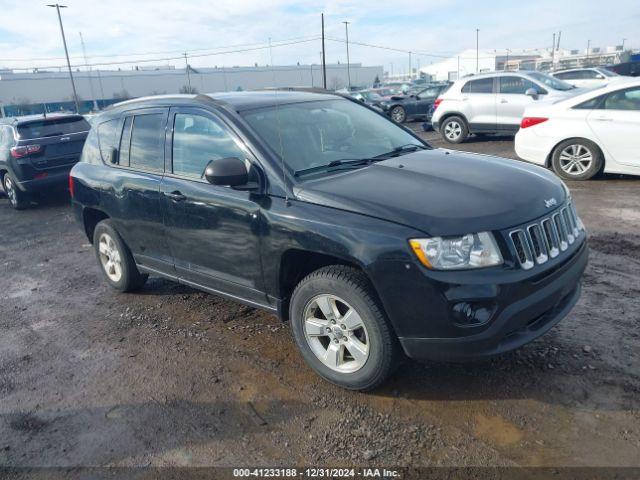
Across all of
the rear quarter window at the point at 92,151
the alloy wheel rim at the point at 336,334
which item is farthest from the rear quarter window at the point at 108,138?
the alloy wheel rim at the point at 336,334

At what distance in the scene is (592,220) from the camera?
21.1 feet

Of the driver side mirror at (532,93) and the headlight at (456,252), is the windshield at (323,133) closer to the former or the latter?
the headlight at (456,252)

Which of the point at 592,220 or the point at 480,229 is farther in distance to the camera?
the point at 592,220

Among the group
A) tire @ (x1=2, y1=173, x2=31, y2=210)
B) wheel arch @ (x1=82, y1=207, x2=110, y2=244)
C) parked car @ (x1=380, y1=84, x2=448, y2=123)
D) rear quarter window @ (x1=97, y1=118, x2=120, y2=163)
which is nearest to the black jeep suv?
rear quarter window @ (x1=97, y1=118, x2=120, y2=163)

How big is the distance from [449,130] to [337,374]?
11509mm

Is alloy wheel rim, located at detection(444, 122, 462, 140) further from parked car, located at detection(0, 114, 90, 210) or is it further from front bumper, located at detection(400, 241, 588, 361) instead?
front bumper, located at detection(400, 241, 588, 361)

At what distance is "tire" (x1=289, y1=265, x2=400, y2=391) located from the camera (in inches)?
119

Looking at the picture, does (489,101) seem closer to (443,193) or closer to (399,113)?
(399,113)

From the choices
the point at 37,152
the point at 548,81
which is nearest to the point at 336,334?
the point at 37,152

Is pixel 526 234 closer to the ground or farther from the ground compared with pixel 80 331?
farther from the ground

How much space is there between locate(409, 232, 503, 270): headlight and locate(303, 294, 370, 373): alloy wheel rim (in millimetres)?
591

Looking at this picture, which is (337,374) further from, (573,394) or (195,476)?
(573,394)

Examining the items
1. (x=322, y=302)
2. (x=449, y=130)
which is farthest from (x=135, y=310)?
(x=449, y=130)

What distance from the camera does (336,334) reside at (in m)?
3.28
